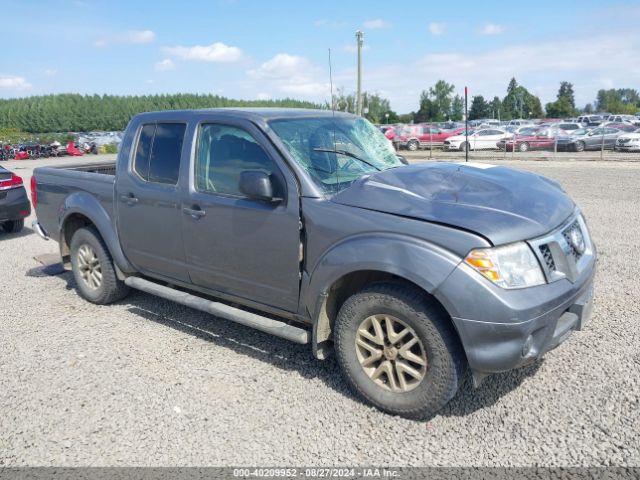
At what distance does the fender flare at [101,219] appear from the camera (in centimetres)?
500

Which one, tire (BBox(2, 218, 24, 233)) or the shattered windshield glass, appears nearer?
the shattered windshield glass

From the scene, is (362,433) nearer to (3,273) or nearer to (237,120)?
(237,120)

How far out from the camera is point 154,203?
4.44 metres

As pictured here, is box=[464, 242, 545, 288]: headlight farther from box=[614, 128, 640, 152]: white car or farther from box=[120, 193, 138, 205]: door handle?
box=[614, 128, 640, 152]: white car

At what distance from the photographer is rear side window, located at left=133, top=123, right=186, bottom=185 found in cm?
436

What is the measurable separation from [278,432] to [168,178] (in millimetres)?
2298

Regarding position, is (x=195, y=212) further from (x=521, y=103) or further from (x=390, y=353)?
(x=521, y=103)

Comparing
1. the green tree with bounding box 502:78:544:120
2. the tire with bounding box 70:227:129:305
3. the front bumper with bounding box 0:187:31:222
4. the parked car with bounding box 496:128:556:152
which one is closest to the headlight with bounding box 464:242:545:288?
the tire with bounding box 70:227:129:305

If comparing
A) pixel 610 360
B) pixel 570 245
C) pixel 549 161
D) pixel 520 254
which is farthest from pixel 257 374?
pixel 549 161

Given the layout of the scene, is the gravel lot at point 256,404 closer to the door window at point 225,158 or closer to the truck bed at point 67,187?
the truck bed at point 67,187

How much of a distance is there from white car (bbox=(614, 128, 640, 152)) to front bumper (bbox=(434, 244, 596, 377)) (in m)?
27.2

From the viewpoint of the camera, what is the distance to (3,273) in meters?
7.02

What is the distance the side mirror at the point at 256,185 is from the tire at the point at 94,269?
2351 millimetres

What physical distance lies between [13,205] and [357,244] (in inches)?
323
